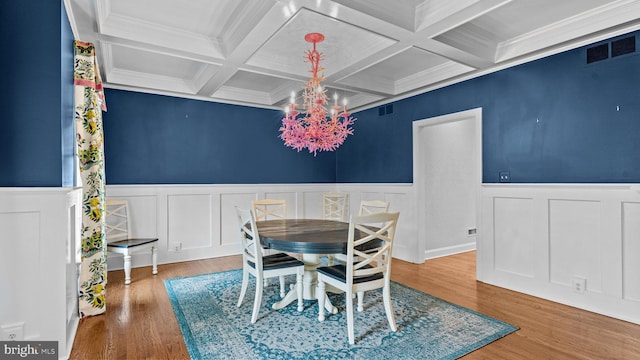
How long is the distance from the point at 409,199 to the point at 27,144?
14.4 ft

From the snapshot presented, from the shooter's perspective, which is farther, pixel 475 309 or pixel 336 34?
pixel 336 34

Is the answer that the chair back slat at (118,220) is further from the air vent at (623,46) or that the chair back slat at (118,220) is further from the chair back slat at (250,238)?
the air vent at (623,46)

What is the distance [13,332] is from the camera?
205cm

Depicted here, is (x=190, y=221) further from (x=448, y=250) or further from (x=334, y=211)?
(x=448, y=250)

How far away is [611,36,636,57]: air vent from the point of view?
2801 millimetres

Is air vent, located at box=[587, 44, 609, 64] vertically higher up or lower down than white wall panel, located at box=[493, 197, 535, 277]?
higher up

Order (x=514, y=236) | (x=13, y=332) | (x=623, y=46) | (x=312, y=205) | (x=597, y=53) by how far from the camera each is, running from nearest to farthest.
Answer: (x=13, y=332) < (x=623, y=46) < (x=597, y=53) < (x=514, y=236) < (x=312, y=205)

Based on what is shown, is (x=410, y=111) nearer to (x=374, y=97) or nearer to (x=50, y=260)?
(x=374, y=97)

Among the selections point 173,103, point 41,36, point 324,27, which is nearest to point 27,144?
point 41,36

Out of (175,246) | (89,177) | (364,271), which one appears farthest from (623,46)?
(175,246)

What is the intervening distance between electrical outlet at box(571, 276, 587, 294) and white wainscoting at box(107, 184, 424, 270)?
1.94m

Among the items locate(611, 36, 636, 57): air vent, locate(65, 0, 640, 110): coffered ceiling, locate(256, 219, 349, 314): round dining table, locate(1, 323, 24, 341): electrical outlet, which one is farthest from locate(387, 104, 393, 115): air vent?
locate(1, 323, 24, 341): electrical outlet

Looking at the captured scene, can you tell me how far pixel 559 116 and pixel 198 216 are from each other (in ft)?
15.9

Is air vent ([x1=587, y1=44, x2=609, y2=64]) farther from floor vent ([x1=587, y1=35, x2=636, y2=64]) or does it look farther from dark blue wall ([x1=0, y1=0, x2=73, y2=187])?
dark blue wall ([x1=0, y1=0, x2=73, y2=187])
